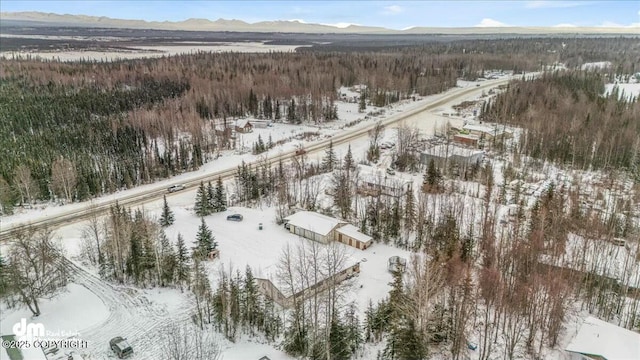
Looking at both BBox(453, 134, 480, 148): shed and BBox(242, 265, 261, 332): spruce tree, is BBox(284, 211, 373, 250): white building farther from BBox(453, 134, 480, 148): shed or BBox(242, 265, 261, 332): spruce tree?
BBox(453, 134, 480, 148): shed

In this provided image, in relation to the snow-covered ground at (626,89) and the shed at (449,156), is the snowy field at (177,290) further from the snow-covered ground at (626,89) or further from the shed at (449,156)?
the snow-covered ground at (626,89)

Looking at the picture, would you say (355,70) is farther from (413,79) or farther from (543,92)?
(543,92)

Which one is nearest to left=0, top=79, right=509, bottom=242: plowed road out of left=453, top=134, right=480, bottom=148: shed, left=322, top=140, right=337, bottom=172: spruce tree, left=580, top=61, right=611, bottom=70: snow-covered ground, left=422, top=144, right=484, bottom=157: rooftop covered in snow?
left=322, top=140, right=337, bottom=172: spruce tree

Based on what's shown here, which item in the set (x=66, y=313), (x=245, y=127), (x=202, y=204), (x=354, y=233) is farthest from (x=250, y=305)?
(x=245, y=127)

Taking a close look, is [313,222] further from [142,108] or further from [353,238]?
[142,108]

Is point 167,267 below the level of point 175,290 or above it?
above

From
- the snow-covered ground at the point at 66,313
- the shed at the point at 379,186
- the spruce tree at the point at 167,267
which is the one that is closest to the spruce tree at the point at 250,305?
the spruce tree at the point at 167,267

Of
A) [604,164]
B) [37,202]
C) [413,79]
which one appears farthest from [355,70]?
[37,202]
